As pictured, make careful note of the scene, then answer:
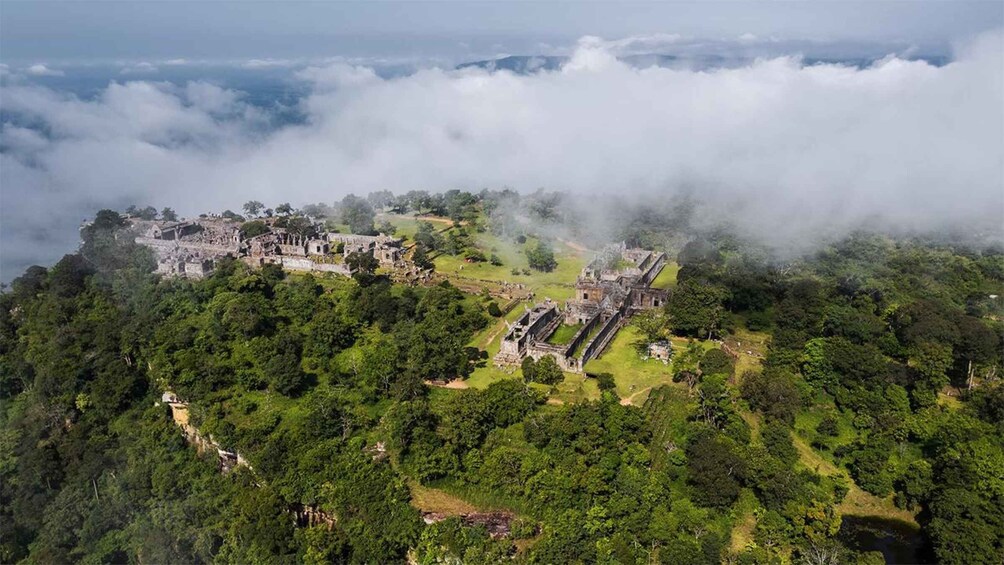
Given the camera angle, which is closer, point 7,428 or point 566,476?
point 566,476

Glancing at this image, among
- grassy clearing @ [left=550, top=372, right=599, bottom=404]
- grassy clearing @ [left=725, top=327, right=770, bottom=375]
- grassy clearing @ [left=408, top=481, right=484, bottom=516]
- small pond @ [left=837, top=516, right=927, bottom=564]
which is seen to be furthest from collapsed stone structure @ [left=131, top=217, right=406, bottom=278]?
small pond @ [left=837, top=516, right=927, bottom=564]

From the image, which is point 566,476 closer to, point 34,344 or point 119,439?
point 119,439

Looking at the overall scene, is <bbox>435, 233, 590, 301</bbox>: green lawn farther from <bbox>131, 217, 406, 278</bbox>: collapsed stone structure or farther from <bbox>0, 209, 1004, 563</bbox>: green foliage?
<bbox>0, 209, 1004, 563</bbox>: green foliage

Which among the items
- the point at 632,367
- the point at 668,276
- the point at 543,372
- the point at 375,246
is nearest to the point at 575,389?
the point at 543,372

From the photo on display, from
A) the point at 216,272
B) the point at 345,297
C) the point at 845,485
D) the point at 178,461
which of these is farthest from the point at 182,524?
the point at 845,485

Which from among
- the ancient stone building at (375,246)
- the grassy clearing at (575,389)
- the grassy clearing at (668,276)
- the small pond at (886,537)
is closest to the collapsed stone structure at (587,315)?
the grassy clearing at (668,276)

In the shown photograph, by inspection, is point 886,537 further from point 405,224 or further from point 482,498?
point 405,224
